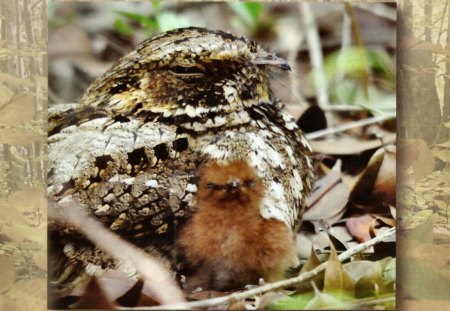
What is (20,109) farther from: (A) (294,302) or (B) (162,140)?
(A) (294,302)

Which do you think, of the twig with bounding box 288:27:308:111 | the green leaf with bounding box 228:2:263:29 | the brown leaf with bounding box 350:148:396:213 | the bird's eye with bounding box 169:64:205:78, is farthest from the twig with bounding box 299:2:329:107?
the bird's eye with bounding box 169:64:205:78

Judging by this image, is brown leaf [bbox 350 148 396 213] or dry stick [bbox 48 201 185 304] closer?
dry stick [bbox 48 201 185 304]

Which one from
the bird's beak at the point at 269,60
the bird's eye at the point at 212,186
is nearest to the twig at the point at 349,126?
the bird's beak at the point at 269,60

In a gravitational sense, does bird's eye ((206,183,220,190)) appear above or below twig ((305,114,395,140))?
below

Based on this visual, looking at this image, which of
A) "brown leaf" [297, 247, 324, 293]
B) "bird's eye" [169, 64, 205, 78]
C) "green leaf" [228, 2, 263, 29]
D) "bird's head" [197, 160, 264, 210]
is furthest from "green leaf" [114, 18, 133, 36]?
"brown leaf" [297, 247, 324, 293]

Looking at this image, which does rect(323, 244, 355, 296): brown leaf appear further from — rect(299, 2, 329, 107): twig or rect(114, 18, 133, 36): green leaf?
rect(114, 18, 133, 36): green leaf

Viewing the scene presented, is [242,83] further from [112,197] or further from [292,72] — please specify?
[112,197]

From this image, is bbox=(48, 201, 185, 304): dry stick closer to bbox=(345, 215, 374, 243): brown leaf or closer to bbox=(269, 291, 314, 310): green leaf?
bbox=(269, 291, 314, 310): green leaf

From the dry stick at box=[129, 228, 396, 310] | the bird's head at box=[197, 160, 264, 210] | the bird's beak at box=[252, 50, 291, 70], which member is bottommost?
the dry stick at box=[129, 228, 396, 310]
